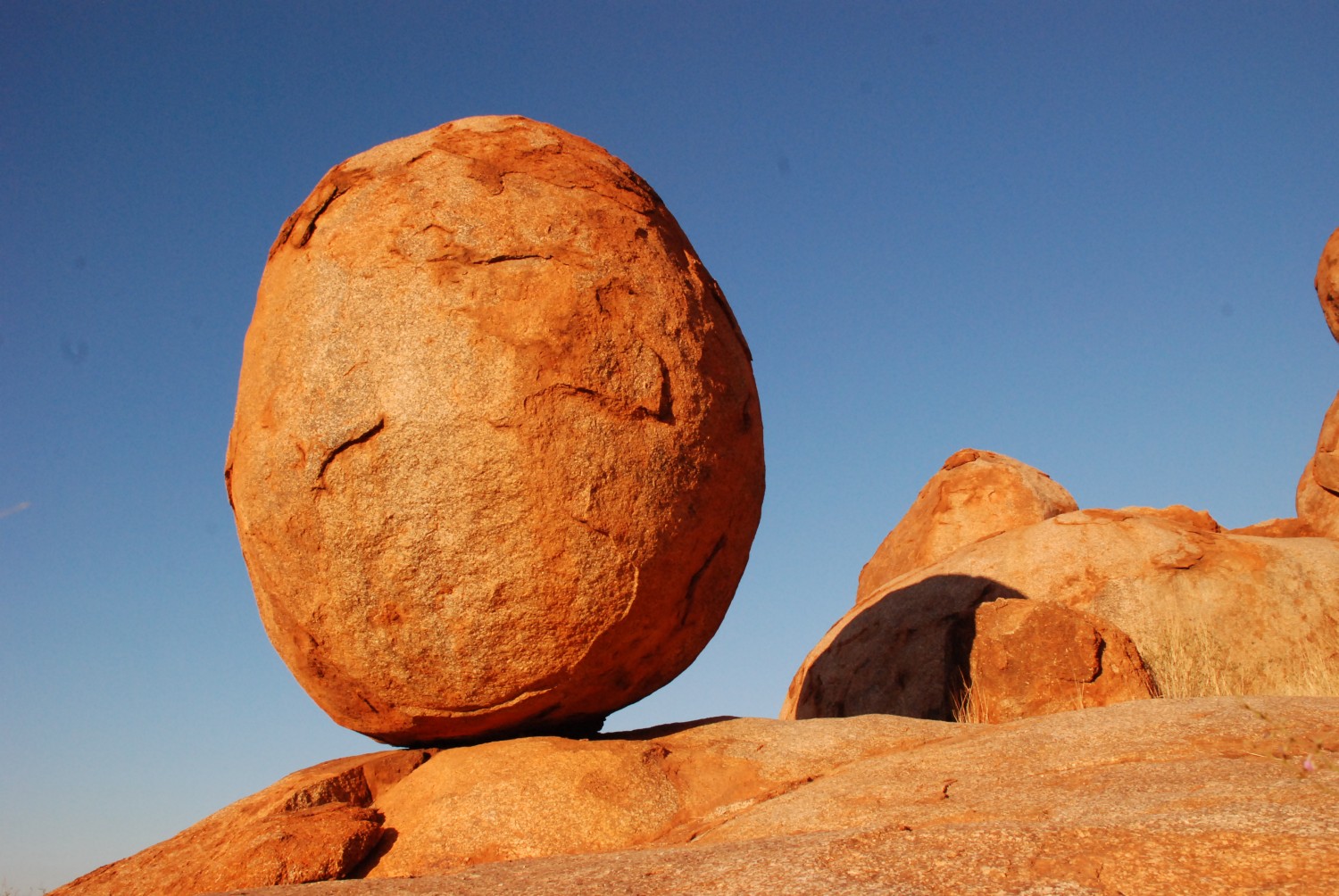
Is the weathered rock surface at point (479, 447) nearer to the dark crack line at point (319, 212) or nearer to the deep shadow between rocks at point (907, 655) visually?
the dark crack line at point (319, 212)

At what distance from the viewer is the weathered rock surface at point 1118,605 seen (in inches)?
344

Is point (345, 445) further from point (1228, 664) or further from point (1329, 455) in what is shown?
point (1329, 455)

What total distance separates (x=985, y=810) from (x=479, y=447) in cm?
260

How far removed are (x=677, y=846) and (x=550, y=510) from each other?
5.31 ft

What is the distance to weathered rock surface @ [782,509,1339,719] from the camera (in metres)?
8.73

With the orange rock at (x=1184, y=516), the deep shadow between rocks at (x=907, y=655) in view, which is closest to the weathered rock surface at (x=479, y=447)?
the deep shadow between rocks at (x=907, y=655)

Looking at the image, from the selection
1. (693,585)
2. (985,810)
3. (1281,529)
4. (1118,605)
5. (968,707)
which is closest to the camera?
(985,810)

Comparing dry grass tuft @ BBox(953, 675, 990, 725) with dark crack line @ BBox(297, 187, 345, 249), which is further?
dry grass tuft @ BBox(953, 675, 990, 725)

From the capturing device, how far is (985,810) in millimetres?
3754

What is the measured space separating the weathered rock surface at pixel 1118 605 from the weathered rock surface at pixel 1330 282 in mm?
4770

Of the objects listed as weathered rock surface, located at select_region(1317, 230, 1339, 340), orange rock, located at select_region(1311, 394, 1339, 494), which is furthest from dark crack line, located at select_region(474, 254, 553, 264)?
weathered rock surface, located at select_region(1317, 230, 1339, 340)

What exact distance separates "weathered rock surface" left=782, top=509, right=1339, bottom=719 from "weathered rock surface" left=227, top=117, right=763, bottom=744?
3.58 m

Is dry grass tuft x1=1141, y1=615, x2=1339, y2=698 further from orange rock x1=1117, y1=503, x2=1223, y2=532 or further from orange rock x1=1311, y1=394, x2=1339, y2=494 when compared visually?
orange rock x1=1311, y1=394, x2=1339, y2=494

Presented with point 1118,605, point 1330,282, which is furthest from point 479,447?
point 1330,282
